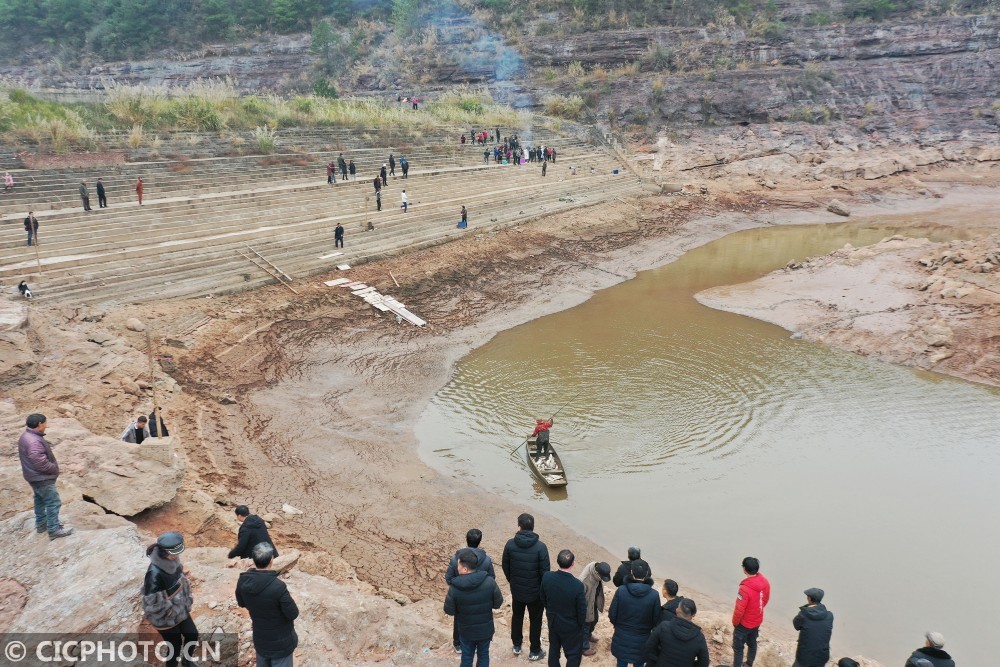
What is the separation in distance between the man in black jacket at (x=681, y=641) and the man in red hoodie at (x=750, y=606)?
1.40m

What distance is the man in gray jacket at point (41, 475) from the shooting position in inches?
263

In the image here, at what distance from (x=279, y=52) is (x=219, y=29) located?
7.70 metres

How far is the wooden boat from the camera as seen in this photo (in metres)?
12.2

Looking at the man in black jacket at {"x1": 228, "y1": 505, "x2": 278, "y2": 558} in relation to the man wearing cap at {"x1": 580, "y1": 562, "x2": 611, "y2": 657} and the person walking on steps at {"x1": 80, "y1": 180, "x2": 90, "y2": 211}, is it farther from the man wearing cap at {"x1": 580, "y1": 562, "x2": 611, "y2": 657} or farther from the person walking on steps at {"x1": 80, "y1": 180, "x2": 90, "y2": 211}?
the person walking on steps at {"x1": 80, "y1": 180, "x2": 90, "y2": 211}

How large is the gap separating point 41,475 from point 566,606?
5.49 metres

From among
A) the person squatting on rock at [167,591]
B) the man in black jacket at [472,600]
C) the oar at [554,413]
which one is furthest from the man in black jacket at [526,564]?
the oar at [554,413]

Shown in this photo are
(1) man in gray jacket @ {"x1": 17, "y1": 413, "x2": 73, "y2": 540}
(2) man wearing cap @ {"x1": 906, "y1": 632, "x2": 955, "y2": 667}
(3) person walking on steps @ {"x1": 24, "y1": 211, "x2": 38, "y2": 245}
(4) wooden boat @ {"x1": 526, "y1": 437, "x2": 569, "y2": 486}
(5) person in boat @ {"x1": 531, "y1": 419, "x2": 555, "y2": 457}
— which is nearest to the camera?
(2) man wearing cap @ {"x1": 906, "y1": 632, "x2": 955, "y2": 667}

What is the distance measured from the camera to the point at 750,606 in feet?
21.0

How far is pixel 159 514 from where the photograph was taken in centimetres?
895

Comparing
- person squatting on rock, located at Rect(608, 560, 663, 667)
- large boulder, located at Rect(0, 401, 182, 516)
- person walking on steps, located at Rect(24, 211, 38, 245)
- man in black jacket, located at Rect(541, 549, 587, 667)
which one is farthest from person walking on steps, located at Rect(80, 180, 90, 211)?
person squatting on rock, located at Rect(608, 560, 663, 667)

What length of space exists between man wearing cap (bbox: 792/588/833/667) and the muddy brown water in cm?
342

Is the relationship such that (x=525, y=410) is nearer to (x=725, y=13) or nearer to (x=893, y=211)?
(x=893, y=211)

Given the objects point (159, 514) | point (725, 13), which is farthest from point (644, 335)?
point (725, 13)

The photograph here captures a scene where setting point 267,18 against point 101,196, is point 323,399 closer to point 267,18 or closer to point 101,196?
point 101,196
